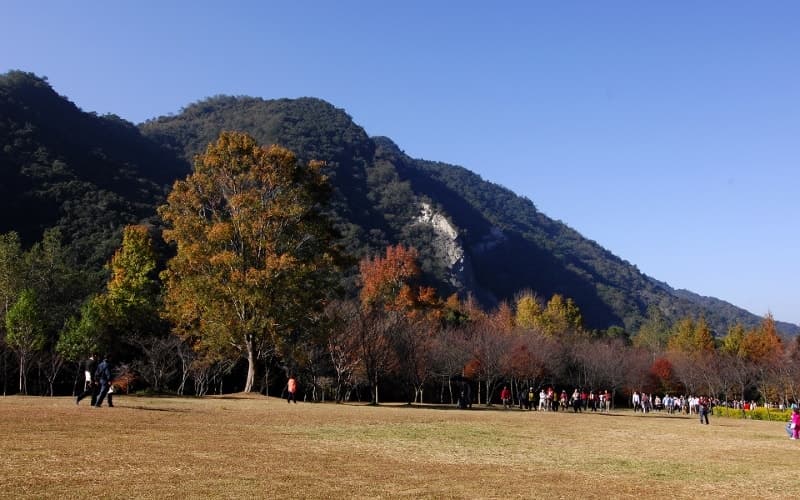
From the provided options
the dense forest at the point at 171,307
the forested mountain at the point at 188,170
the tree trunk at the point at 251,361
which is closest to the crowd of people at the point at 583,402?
the dense forest at the point at 171,307

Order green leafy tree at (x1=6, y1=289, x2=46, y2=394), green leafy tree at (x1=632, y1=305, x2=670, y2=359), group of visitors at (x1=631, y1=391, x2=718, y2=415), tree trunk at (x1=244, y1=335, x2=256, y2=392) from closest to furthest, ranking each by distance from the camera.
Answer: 1. tree trunk at (x1=244, y1=335, x2=256, y2=392)
2. green leafy tree at (x1=6, y1=289, x2=46, y2=394)
3. group of visitors at (x1=631, y1=391, x2=718, y2=415)
4. green leafy tree at (x1=632, y1=305, x2=670, y2=359)

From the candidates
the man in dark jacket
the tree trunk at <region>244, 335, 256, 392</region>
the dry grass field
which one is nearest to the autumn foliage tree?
the tree trunk at <region>244, 335, 256, 392</region>

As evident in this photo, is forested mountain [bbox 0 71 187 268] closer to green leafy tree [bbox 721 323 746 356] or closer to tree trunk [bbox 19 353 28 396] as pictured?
tree trunk [bbox 19 353 28 396]

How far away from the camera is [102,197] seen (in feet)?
259

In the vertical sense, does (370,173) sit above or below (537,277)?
above

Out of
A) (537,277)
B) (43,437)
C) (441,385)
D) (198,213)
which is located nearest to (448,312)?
(441,385)

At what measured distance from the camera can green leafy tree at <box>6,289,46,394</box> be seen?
4462 centimetres

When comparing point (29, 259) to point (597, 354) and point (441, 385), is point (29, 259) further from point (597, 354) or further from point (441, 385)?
point (597, 354)

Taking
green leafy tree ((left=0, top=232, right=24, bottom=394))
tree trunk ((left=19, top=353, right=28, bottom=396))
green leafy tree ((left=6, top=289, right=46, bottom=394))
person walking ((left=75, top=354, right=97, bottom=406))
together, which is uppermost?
green leafy tree ((left=0, top=232, right=24, bottom=394))

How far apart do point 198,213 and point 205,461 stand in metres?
24.9

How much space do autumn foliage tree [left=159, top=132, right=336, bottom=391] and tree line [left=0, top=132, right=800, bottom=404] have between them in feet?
0.25

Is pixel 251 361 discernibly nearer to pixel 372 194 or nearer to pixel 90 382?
pixel 90 382

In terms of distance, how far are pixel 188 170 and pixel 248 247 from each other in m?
91.0

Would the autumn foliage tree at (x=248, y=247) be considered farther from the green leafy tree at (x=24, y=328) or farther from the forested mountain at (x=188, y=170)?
the green leafy tree at (x=24, y=328)
